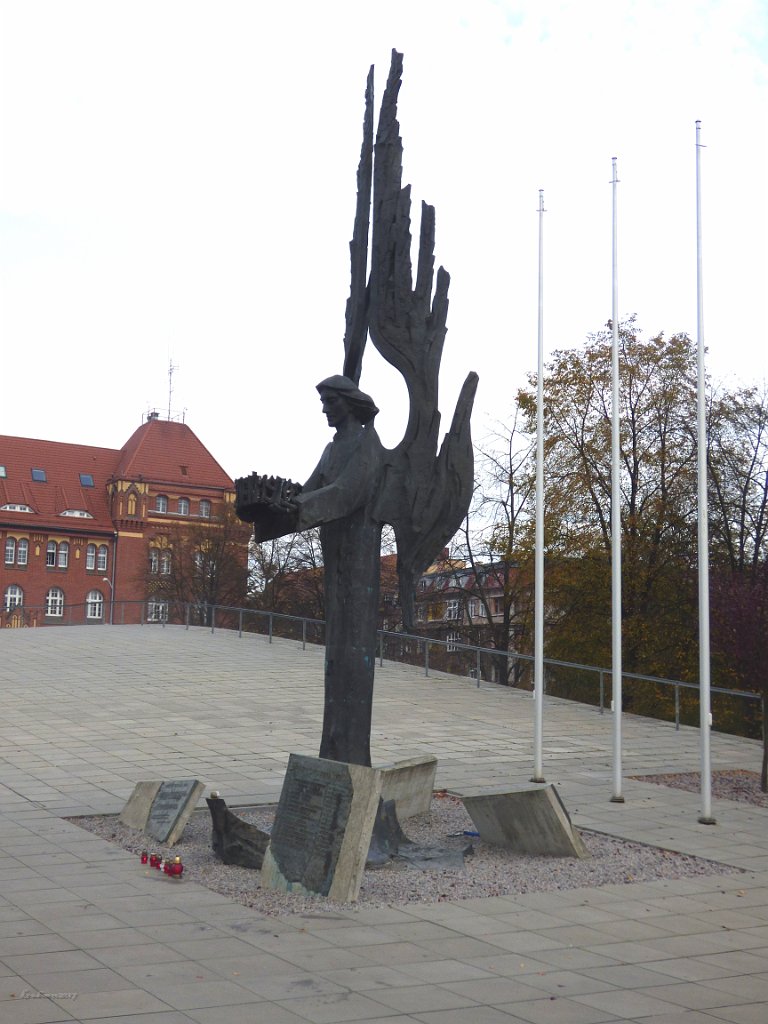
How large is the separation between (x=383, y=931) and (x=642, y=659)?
21.9m

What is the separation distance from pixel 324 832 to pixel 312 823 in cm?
14

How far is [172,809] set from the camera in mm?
10336

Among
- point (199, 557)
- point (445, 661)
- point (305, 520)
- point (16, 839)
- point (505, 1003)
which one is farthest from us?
point (199, 557)

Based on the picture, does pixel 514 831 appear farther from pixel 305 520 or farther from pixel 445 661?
pixel 445 661

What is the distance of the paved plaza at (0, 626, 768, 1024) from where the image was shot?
579 centimetres

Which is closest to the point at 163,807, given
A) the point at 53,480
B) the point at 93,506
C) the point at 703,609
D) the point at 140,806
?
the point at 140,806

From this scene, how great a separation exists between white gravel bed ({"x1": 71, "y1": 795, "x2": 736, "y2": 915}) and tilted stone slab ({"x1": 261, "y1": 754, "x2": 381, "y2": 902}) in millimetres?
126

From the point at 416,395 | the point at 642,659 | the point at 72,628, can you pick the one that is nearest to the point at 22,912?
the point at 416,395

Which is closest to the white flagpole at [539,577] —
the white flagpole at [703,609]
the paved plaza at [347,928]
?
the paved plaza at [347,928]

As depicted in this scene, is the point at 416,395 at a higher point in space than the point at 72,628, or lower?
higher

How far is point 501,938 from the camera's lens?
734cm

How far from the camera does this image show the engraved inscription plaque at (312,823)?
324 inches

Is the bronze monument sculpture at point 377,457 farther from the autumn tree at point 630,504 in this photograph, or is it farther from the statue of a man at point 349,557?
the autumn tree at point 630,504

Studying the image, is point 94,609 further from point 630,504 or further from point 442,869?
point 442,869
